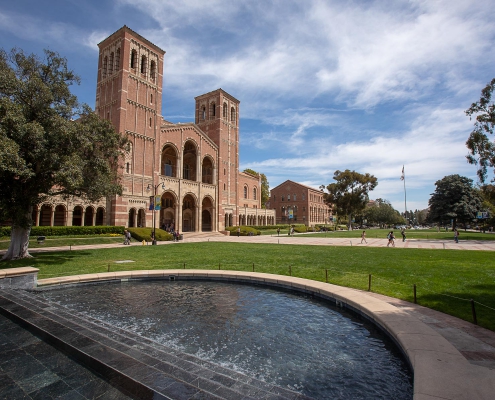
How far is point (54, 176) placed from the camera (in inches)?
539

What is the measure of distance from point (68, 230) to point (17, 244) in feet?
42.6

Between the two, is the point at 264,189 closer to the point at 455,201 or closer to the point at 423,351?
the point at 455,201

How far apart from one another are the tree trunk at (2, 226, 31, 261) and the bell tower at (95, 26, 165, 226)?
17.1 m

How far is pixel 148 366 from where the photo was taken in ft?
11.8

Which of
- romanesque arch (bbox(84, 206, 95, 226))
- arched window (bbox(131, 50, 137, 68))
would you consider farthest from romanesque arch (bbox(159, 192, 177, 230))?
arched window (bbox(131, 50, 137, 68))

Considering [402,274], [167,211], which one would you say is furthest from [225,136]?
[402,274]

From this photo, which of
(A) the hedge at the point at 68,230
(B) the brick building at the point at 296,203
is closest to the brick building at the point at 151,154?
(A) the hedge at the point at 68,230

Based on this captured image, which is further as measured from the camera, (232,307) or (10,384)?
(232,307)

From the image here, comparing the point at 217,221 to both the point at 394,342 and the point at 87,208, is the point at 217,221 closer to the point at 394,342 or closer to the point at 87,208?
the point at 87,208

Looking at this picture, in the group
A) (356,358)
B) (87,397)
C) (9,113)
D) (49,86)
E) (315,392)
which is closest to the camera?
(87,397)

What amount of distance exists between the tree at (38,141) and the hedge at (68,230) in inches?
416

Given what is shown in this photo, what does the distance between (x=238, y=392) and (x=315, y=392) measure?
4.88 ft

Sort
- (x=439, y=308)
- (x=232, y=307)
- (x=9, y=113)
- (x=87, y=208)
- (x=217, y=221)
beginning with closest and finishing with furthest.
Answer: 1. (x=439, y=308)
2. (x=232, y=307)
3. (x=9, y=113)
4. (x=87, y=208)
5. (x=217, y=221)

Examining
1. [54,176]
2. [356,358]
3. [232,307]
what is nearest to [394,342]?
[356,358]
